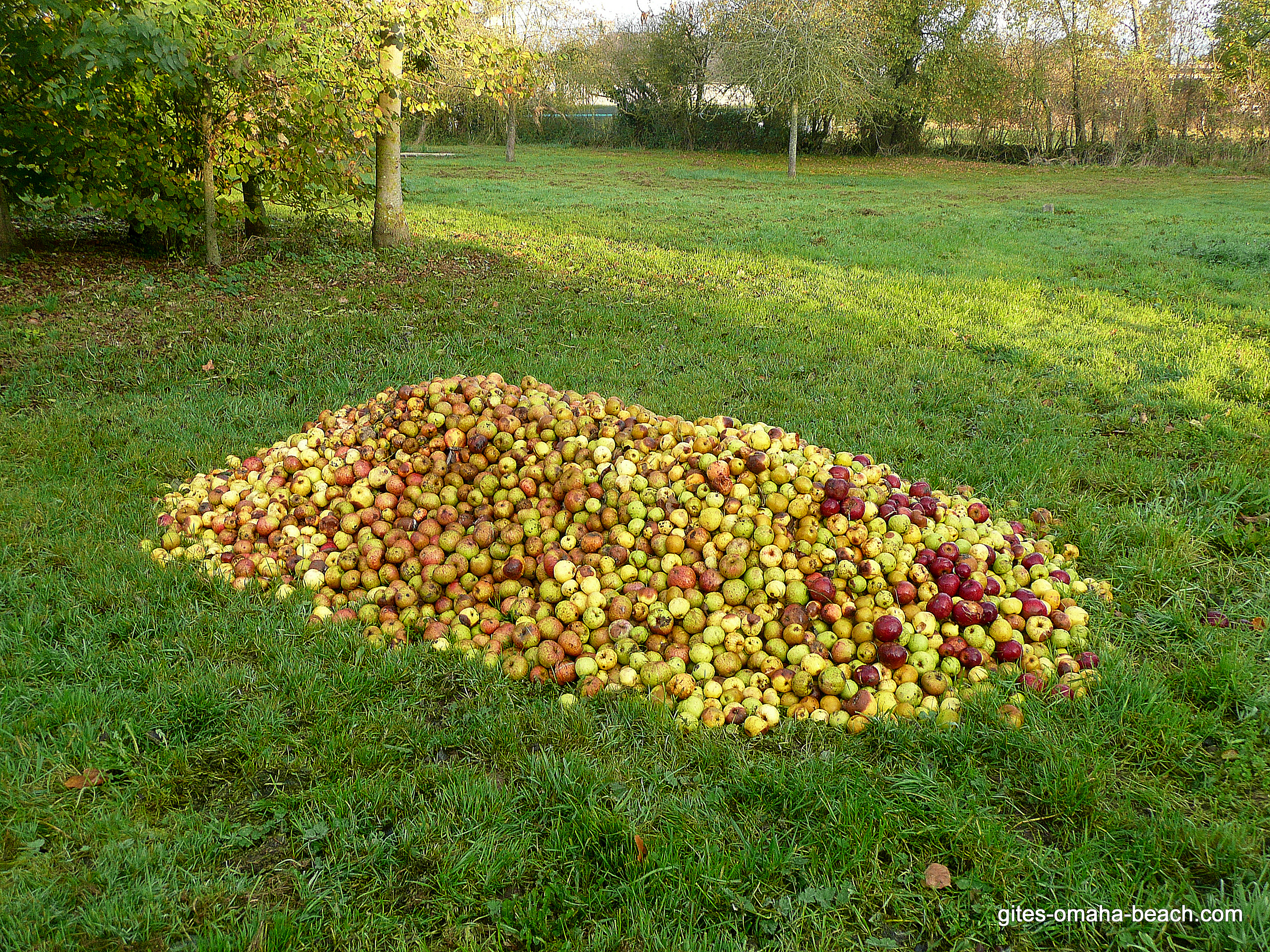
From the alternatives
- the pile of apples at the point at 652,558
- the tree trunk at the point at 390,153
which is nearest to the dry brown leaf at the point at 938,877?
the pile of apples at the point at 652,558

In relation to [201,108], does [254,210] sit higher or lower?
lower

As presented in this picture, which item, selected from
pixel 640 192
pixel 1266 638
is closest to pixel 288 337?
pixel 1266 638

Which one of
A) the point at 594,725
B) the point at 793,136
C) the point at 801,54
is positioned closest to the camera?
the point at 594,725

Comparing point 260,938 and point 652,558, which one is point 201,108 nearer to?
point 652,558

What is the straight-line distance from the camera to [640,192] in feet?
72.4

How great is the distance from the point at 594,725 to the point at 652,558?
0.96m

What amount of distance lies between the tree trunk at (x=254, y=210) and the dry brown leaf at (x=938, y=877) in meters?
11.1

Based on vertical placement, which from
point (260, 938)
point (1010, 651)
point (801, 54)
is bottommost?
point (260, 938)

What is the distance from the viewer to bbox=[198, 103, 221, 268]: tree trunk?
368 inches

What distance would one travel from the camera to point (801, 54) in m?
25.7

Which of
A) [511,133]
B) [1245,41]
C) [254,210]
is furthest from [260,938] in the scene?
[1245,41]

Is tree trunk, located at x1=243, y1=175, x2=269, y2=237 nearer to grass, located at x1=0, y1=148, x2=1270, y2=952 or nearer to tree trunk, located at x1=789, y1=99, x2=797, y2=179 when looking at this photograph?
grass, located at x1=0, y1=148, x2=1270, y2=952

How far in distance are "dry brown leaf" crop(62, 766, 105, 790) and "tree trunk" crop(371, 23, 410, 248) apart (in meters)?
9.79

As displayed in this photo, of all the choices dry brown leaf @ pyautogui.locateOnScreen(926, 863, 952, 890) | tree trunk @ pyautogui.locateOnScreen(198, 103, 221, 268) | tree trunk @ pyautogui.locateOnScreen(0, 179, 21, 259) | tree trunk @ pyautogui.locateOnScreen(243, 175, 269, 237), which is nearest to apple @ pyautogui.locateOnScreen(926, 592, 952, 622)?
dry brown leaf @ pyautogui.locateOnScreen(926, 863, 952, 890)
